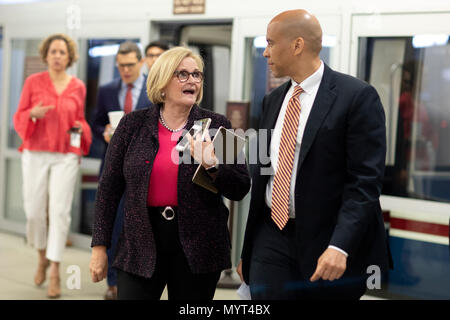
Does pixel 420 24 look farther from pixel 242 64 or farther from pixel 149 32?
pixel 149 32

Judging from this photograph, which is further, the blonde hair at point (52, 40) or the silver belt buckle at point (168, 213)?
the blonde hair at point (52, 40)

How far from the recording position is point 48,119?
554 centimetres

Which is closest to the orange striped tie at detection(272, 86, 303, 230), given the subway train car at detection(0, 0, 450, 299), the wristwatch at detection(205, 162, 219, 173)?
the wristwatch at detection(205, 162, 219, 173)

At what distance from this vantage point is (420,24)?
4895mm

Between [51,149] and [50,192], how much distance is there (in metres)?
0.33

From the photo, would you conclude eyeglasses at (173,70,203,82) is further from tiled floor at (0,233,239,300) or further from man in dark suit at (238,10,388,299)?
tiled floor at (0,233,239,300)

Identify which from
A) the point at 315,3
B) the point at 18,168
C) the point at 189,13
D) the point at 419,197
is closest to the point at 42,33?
the point at 18,168

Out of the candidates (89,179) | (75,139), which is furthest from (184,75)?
(89,179)

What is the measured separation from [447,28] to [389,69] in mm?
516

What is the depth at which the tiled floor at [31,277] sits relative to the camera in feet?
17.8

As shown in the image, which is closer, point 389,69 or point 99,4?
point 389,69

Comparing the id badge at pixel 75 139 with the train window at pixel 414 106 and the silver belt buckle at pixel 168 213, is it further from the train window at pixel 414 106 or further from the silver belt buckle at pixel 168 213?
the silver belt buckle at pixel 168 213

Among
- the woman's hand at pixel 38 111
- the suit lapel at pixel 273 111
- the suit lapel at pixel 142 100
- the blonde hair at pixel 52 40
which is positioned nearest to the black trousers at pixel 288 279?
the suit lapel at pixel 273 111

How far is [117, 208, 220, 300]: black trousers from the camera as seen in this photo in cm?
289
